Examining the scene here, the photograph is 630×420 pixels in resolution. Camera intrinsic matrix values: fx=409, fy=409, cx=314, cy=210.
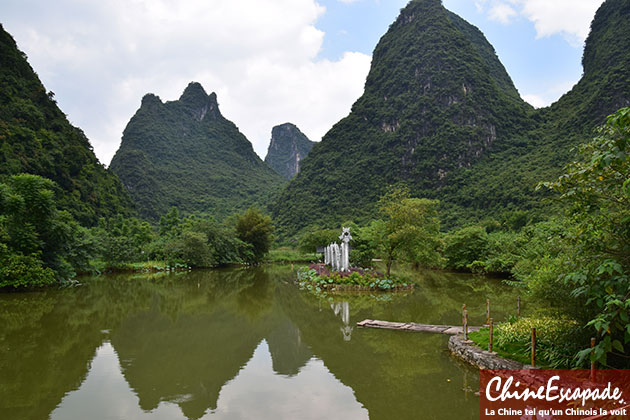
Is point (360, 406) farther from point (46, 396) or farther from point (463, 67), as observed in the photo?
point (463, 67)

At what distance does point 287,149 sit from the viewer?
18925 cm

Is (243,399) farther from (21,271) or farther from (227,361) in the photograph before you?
(21,271)

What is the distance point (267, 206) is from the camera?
94562 millimetres

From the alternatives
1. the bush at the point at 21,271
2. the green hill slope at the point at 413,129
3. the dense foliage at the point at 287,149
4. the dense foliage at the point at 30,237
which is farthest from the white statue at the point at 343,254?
the dense foliage at the point at 287,149

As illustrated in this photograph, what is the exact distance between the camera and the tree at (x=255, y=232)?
41000mm

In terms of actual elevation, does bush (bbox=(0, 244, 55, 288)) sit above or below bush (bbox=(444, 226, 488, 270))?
below

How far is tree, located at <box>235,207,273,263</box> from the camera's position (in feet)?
135

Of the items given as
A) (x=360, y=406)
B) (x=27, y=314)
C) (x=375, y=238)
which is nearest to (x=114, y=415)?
(x=360, y=406)

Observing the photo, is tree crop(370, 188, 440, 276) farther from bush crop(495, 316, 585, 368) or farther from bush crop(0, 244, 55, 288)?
bush crop(0, 244, 55, 288)

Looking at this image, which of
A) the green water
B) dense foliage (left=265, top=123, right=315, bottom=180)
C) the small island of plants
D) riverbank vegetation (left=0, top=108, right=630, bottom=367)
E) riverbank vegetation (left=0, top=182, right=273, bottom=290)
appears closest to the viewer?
riverbank vegetation (left=0, top=108, right=630, bottom=367)

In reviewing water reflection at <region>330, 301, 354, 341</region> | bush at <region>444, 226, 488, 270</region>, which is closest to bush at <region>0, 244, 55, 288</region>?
water reflection at <region>330, 301, 354, 341</region>

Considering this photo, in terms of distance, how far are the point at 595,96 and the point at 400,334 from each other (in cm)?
6711

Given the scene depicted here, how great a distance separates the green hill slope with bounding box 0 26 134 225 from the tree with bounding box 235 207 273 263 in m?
15.5

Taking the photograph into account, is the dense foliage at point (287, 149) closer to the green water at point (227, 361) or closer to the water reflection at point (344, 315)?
the water reflection at point (344, 315)
